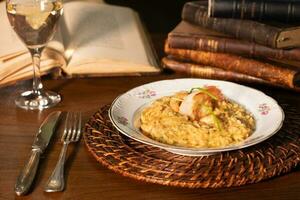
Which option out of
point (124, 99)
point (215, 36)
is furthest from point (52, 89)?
point (215, 36)

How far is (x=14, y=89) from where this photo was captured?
124 centimetres

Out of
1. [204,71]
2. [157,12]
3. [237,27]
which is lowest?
[157,12]

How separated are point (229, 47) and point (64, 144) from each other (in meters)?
0.50

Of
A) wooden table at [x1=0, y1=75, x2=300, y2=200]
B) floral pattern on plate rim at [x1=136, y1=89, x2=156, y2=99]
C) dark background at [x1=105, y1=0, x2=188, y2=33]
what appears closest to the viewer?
wooden table at [x1=0, y1=75, x2=300, y2=200]

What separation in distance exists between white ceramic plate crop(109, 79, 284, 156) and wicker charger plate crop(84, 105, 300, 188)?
22 mm

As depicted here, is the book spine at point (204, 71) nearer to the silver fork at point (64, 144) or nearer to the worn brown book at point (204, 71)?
the worn brown book at point (204, 71)

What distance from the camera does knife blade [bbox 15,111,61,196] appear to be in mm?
807

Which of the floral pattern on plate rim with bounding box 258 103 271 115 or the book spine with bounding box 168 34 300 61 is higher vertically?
the book spine with bounding box 168 34 300 61

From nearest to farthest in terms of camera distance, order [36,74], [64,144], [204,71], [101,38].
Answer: [64,144] → [36,74] → [204,71] → [101,38]

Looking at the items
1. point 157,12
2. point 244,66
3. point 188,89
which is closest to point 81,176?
point 188,89

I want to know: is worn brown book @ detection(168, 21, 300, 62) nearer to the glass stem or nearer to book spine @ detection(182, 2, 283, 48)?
book spine @ detection(182, 2, 283, 48)

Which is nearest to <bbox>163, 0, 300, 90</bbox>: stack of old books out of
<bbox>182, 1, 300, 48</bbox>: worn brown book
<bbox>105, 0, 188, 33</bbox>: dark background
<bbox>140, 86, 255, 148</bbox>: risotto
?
<bbox>182, 1, 300, 48</bbox>: worn brown book

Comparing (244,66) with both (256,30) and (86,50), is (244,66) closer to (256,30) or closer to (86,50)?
(256,30)

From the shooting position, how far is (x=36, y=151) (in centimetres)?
91
